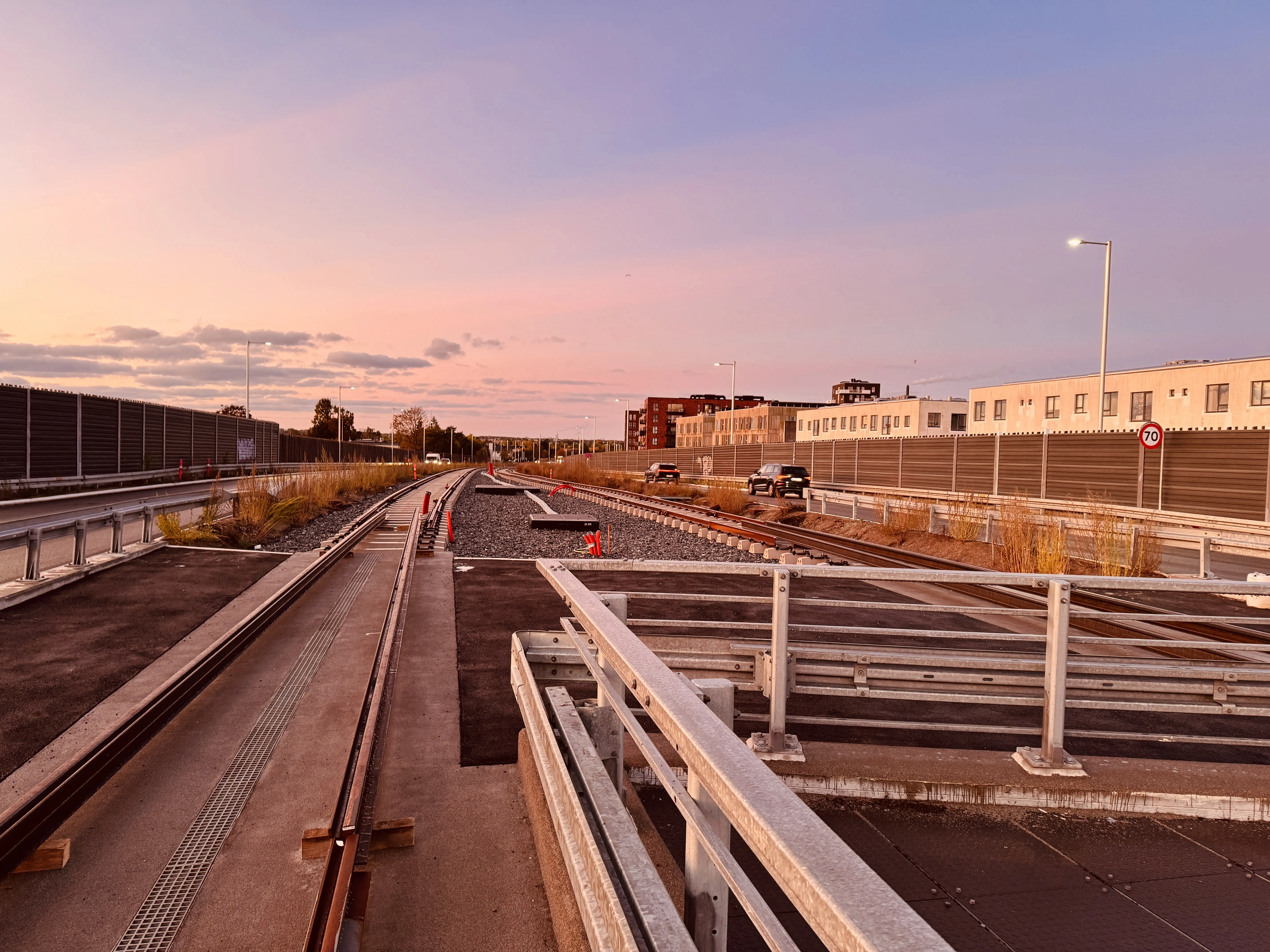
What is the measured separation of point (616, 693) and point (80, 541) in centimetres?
1122

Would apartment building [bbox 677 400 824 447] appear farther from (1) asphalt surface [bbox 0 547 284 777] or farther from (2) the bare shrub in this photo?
(1) asphalt surface [bbox 0 547 284 777]

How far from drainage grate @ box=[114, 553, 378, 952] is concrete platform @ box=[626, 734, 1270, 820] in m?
2.42

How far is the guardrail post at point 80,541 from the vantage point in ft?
35.6

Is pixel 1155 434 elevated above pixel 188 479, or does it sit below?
above

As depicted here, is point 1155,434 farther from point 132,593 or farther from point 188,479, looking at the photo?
point 188,479

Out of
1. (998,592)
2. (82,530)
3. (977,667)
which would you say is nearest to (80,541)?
(82,530)

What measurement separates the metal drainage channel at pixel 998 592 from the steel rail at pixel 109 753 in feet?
18.1

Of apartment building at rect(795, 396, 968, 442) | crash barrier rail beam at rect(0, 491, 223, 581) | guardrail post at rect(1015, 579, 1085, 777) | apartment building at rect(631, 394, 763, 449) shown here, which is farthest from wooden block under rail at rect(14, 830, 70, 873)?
apartment building at rect(631, 394, 763, 449)

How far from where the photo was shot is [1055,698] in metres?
4.71

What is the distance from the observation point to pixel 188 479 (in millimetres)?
39594

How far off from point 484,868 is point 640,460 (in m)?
67.4

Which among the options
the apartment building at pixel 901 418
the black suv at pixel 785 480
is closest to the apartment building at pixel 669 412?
the apartment building at pixel 901 418

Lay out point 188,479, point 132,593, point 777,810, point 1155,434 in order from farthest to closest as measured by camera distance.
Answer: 1. point 188,479
2. point 1155,434
3. point 132,593
4. point 777,810

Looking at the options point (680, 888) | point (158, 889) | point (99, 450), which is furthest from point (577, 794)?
point (99, 450)
